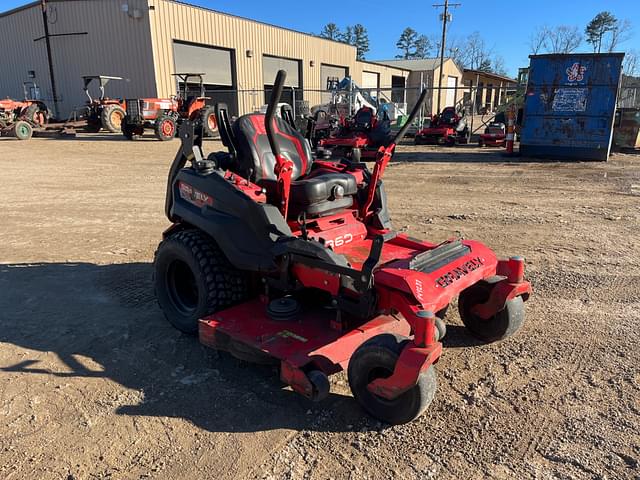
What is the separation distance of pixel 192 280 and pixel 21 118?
19.2 meters

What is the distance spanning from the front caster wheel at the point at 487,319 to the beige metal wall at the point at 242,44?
22.0m

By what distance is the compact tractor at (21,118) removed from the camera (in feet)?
61.2

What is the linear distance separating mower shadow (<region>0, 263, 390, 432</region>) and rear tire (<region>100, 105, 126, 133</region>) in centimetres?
1602

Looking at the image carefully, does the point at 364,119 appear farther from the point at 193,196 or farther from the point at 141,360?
the point at 141,360

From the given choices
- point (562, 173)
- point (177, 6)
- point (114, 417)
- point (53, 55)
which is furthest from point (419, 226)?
point (53, 55)

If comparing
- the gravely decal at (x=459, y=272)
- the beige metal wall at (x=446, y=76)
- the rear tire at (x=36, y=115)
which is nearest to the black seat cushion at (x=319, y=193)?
the gravely decal at (x=459, y=272)

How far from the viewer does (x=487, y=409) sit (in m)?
2.71

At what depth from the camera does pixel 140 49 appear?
878 inches

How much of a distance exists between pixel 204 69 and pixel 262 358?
2480 centimetres

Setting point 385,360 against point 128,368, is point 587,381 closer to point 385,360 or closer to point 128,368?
point 385,360

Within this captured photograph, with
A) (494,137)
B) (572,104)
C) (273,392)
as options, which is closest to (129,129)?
(494,137)

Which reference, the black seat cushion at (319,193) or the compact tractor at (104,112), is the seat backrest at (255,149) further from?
the compact tractor at (104,112)

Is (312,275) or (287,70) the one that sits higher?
(287,70)

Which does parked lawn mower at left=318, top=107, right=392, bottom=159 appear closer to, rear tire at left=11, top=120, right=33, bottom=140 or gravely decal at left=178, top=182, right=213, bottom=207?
gravely decal at left=178, top=182, right=213, bottom=207
